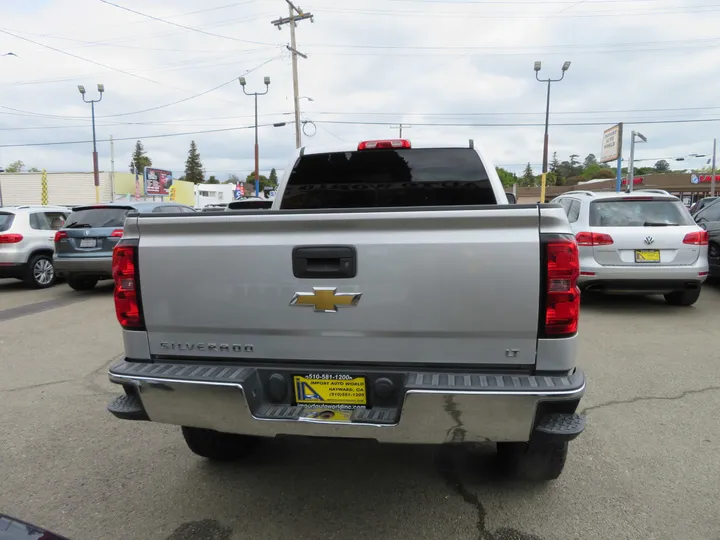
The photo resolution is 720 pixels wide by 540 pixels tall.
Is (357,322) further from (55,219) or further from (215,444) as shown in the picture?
(55,219)

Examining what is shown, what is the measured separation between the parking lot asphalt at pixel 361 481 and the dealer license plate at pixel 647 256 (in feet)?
8.55

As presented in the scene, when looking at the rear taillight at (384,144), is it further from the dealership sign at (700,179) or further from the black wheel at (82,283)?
the dealership sign at (700,179)

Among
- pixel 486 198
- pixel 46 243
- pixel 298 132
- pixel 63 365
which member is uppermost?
pixel 298 132

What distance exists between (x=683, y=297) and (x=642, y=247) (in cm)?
136

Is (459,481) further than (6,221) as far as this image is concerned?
No

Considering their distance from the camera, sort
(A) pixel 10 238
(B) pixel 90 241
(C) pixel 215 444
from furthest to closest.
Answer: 1. (A) pixel 10 238
2. (B) pixel 90 241
3. (C) pixel 215 444

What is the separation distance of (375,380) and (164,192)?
182 ft

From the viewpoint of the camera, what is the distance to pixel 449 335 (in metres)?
2.18

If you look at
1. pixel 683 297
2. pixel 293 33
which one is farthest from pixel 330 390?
pixel 293 33

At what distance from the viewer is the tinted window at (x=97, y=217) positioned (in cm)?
912

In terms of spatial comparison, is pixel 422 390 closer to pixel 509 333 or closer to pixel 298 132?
pixel 509 333

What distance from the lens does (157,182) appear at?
51.5 meters

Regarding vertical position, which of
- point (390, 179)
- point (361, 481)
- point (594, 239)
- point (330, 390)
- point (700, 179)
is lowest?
point (361, 481)

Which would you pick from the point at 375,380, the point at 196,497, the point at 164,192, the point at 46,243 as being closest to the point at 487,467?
the point at 375,380
